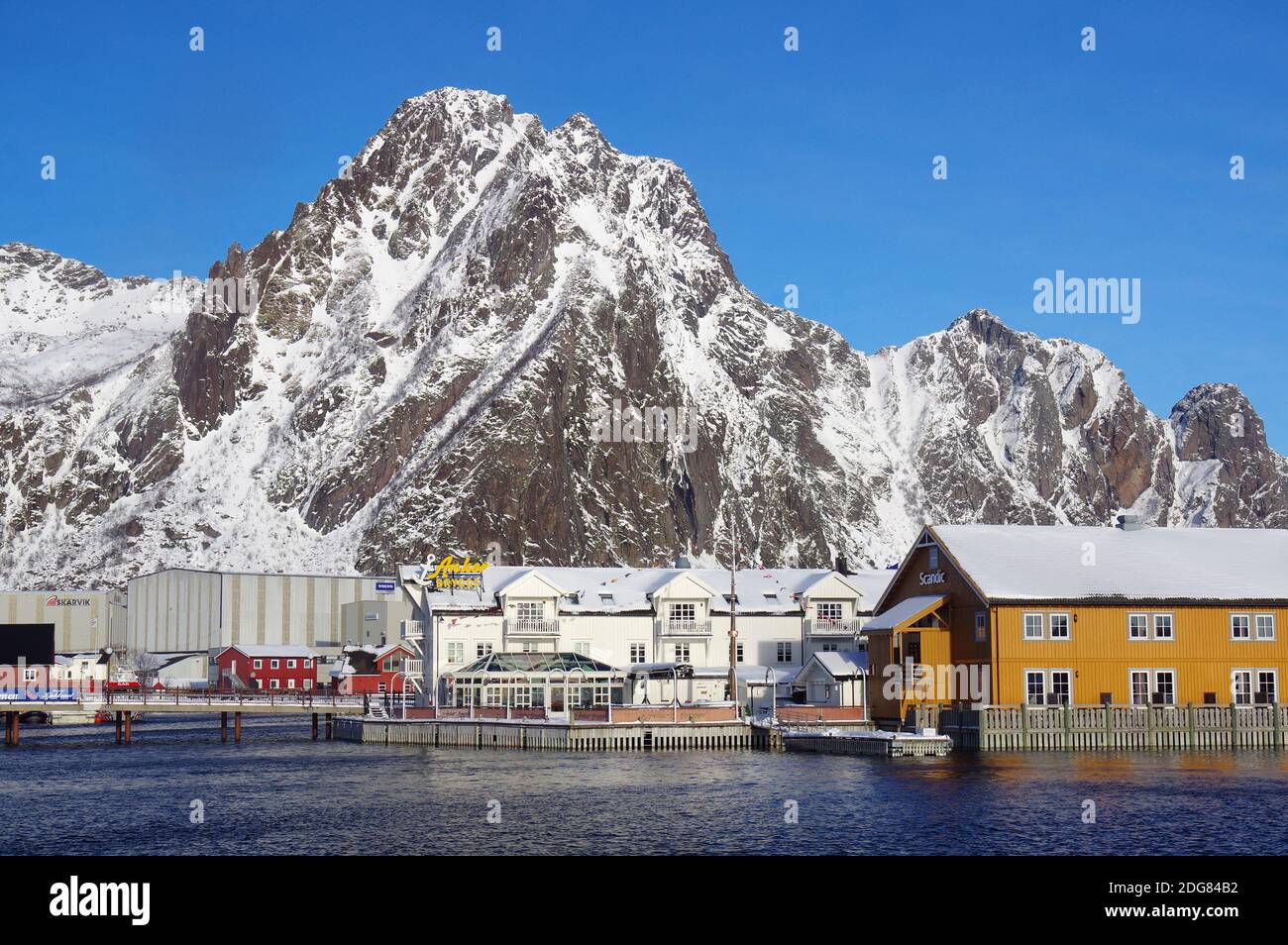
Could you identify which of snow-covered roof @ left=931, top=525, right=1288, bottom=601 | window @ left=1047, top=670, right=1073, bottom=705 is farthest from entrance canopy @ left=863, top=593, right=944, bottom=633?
window @ left=1047, top=670, right=1073, bottom=705

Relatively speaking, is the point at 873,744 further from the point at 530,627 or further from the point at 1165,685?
the point at 530,627

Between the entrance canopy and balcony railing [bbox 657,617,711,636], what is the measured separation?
758 inches

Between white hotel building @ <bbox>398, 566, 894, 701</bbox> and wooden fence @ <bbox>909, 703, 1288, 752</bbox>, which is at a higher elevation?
white hotel building @ <bbox>398, 566, 894, 701</bbox>

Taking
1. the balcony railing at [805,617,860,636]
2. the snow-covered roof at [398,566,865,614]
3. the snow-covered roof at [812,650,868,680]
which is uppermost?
the snow-covered roof at [398,566,865,614]

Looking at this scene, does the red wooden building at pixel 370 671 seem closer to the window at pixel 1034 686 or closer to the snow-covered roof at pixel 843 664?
the snow-covered roof at pixel 843 664

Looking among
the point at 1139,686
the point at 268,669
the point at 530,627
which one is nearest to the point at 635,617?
the point at 530,627

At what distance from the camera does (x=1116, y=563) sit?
286 ft

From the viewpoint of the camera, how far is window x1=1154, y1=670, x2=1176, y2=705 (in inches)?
3273

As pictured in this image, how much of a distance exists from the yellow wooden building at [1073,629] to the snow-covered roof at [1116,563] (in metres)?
0.12

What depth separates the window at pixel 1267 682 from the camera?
84.5 meters

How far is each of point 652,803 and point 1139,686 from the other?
3810 cm

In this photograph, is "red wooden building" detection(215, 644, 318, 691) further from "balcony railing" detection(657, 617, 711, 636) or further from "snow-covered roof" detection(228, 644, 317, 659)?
"balcony railing" detection(657, 617, 711, 636)
